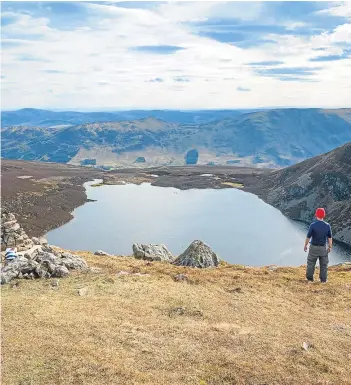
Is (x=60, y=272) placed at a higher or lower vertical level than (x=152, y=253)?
higher

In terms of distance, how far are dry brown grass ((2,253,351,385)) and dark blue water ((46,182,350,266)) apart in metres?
77.1

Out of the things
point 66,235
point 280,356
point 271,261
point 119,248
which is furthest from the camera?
point 66,235

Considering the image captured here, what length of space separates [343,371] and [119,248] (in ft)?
332

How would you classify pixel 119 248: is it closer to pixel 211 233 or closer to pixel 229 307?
pixel 211 233

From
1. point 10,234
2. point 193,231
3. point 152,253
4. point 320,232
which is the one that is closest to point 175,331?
point 320,232

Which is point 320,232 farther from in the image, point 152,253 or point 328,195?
point 328,195

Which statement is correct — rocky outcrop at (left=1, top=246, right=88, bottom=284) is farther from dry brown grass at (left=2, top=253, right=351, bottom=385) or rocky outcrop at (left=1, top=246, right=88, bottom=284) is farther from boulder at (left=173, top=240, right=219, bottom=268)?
boulder at (left=173, top=240, right=219, bottom=268)

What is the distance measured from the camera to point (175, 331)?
20.9 meters

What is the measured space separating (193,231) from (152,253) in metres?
90.8

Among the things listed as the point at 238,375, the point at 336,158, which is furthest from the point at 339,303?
the point at 336,158

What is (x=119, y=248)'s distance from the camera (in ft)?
378

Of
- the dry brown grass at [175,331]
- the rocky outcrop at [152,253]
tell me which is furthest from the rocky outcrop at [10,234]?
the dry brown grass at [175,331]

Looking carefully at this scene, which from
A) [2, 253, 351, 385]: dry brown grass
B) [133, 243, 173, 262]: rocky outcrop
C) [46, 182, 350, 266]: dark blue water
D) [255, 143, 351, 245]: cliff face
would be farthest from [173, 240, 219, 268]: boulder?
[255, 143, 351, 245]: cliff face

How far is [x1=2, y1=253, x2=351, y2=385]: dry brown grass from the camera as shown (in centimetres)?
1659
